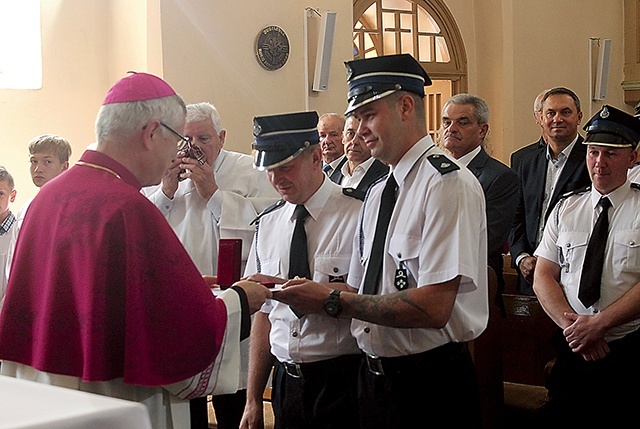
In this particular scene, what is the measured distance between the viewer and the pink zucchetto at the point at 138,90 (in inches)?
82.6

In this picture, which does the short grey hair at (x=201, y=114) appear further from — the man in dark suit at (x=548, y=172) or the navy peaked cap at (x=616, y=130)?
the man in dark suit at (x=548, y=172)

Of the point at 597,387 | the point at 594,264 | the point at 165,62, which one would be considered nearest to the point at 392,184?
→ the point at 594,264

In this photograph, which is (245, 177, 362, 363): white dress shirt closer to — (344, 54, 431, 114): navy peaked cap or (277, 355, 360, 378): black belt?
(277, 355, 360, 378): black belt

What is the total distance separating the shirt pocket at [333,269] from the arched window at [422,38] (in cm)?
613

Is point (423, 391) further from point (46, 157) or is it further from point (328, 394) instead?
point (46, 157)

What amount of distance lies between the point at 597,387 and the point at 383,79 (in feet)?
5.57

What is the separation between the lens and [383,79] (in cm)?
232

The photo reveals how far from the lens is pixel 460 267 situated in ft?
6.95

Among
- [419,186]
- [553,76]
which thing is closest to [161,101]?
[419,186]

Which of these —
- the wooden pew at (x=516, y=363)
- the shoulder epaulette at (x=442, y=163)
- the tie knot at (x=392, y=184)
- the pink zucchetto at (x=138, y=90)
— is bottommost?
the wooden pew at (x=516, y=363)

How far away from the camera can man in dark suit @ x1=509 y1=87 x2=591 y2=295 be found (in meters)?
4.48

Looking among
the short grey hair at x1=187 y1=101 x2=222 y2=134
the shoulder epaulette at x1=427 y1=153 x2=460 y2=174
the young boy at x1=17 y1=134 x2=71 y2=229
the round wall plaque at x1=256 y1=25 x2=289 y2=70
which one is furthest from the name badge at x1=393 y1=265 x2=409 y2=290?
the round wall plaque at x1=256 y1=25 x2=289 y2=70

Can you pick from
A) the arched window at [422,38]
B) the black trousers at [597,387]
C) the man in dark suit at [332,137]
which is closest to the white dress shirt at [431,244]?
the black trousers at [597,387]

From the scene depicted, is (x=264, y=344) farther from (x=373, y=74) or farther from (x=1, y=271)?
(x=1, y=271)
